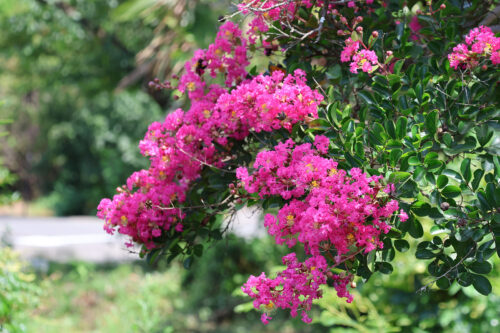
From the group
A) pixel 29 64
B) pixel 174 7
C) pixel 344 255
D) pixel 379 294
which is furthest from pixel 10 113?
pixel 344 255

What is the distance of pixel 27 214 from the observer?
17359mm

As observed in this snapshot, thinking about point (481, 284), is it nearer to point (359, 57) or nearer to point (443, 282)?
point (443, 282)

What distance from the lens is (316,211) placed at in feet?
3.88

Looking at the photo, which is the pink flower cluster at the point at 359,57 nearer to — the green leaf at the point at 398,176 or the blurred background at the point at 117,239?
the green leaf at the point at 398,176

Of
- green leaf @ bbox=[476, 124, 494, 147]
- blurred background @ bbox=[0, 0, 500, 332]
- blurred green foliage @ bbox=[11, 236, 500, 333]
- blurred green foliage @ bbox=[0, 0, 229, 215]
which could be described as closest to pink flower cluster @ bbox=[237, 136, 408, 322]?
green leaf @ bbox=[476, 124, 494, 147]

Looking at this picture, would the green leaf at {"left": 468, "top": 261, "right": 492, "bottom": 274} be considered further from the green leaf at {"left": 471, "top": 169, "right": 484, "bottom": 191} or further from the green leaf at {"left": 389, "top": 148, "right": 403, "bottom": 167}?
the green leaf at {"left": 389, "top": 148, "right": 403, "bottom": 167}

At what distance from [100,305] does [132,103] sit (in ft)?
26.3

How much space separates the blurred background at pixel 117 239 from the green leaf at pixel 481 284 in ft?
3.47

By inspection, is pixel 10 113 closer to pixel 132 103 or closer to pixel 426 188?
pixel 132 103

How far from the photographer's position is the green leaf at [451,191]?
1.25 meters

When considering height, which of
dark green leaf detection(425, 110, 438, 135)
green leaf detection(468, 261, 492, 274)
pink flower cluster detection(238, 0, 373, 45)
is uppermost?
pink flower cluster detection(238, 0, 373, 45)

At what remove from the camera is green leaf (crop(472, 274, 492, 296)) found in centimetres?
123

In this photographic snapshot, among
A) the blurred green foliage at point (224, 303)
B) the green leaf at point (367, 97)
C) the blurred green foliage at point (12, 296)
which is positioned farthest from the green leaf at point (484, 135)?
the blurred green foliage at point (12, 296)

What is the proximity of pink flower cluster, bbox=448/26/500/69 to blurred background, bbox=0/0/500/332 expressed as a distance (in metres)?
0.79
